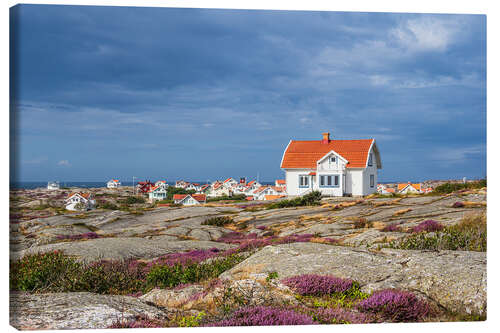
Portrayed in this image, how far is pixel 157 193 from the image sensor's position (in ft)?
39.1

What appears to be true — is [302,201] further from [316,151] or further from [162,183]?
[162,183]

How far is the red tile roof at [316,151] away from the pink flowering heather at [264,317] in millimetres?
5879

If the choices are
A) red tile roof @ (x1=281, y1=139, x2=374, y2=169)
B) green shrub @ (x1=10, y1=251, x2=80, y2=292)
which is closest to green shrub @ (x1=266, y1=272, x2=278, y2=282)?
green shrub @ (x1=10, y1=251, x2=80, y2=292)

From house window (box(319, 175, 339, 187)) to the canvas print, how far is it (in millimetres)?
325

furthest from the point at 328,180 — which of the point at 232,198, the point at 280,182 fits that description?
the point at 232,198

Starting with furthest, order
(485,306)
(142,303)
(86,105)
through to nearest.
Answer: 1. (86,105)
2. (485,306)
3. (142,303)

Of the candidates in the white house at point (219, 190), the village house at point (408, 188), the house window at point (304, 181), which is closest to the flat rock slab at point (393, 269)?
the white house at point (219, 190)

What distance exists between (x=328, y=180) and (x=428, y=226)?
11.5 feet

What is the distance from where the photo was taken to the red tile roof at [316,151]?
41.0ft

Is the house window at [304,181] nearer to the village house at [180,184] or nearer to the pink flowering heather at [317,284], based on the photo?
the village house at [180,184]
